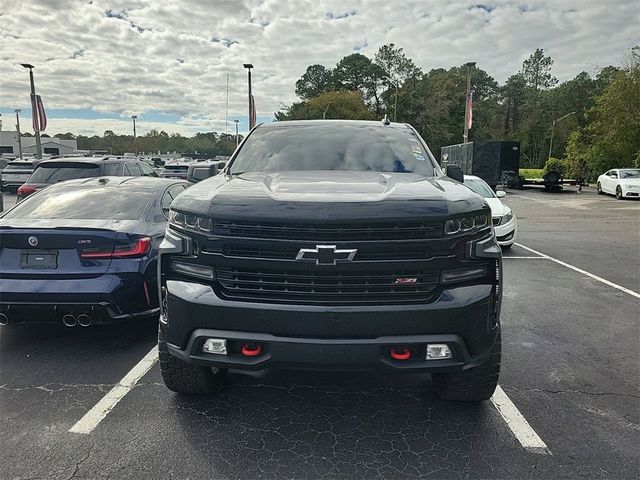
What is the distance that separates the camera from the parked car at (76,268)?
395 centimetres

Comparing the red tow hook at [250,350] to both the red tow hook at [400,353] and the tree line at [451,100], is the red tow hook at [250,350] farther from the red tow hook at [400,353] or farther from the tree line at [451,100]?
the tree line at [451,100]

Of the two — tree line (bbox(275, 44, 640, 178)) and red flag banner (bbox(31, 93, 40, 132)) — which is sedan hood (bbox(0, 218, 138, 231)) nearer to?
red flag banner (bbox(31, 93, 40, 132))

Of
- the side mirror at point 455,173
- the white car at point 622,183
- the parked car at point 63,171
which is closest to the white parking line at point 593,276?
the side mirror at point 455,173

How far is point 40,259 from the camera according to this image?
13.4 feet

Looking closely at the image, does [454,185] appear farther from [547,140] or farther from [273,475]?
[547,140]

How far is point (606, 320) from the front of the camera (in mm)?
5570

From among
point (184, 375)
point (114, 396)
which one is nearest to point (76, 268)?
point (114, 396)

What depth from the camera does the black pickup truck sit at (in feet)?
8.52

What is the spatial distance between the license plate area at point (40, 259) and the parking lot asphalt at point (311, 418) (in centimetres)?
80

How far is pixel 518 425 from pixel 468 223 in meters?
1.43

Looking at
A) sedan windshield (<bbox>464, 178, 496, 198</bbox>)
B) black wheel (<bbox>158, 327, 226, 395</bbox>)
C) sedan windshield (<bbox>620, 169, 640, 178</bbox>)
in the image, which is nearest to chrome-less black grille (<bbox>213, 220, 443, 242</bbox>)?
black wheel (<bbox>158, 327, 226, 395</bbox>)

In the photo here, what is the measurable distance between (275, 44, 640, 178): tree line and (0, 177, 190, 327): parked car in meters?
42.4

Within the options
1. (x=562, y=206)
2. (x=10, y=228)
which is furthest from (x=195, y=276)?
(x=562, y=206)

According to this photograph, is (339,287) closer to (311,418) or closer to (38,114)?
(311,418)
